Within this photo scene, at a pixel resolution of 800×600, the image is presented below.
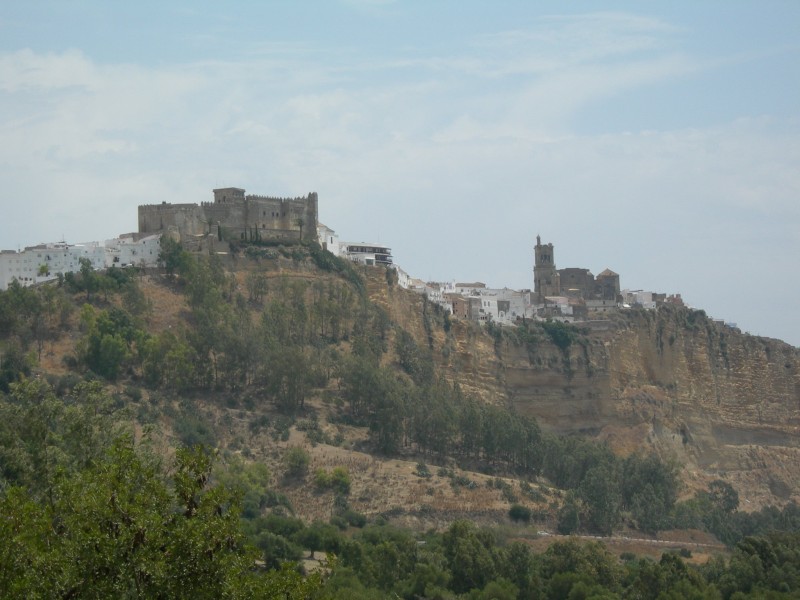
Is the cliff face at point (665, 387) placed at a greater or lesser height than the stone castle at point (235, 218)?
lesser

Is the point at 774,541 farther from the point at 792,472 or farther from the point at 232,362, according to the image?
the point at 792,472

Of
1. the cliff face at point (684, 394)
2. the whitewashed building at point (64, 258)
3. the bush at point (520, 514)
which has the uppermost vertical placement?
the whitewashed building at point (64, 258)

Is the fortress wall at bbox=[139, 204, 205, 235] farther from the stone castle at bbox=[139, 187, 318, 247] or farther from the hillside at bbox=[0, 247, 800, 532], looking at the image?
the hillside at bbox=[0, 247, 800, 532]

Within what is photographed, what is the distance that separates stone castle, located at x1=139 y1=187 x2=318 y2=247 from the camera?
232ft

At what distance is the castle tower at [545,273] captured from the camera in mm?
92562

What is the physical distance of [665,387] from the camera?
83.1 meters

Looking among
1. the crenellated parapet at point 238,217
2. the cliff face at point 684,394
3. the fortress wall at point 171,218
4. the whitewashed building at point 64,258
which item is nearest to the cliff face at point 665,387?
the cliff face at point 684,394

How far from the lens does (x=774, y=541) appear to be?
47.5 m

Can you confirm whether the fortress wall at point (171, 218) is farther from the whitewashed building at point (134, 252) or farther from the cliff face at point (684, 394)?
the cliff face at point (684, 394)

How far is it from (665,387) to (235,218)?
32.5 meters

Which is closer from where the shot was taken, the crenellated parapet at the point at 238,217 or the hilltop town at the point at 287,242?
the hilltop town at the point at 287,242

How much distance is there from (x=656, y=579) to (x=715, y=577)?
170 inches

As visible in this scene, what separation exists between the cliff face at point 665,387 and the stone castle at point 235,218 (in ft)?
24.4

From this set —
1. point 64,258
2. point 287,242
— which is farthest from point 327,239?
point 64,258
